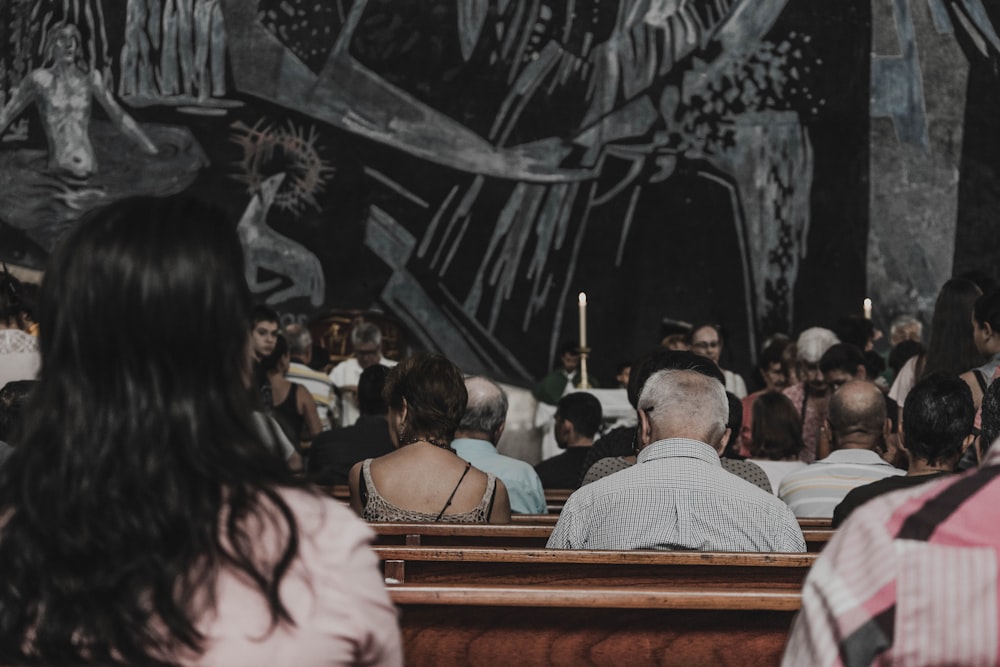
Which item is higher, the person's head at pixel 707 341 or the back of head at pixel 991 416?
the back of head at pixel 991 416

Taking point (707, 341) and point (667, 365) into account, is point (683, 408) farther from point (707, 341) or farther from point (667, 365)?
point (707, 341)

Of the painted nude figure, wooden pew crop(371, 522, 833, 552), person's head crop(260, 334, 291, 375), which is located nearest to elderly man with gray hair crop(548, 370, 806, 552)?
wooden pew crop(371, 522, 833, 552)

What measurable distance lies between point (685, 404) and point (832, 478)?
4.17 ft

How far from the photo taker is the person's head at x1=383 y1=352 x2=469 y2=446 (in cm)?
380

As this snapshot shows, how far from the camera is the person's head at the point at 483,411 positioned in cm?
439

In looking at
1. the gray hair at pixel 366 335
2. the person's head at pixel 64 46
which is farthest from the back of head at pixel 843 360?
the person's head at pixel 64 46

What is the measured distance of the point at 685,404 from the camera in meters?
3.16

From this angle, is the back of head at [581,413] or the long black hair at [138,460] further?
the back of head at [581,413]

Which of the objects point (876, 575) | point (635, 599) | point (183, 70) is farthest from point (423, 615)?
point (183, 70)

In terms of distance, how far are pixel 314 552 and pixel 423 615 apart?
2.89ft

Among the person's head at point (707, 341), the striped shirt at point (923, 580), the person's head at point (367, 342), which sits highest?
the striped shirt at point (923, 580)

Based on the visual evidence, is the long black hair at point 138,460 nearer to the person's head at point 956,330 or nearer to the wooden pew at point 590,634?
the wooden pew at point 590,634

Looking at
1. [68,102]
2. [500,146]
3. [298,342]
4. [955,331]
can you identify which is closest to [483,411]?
[955,331]

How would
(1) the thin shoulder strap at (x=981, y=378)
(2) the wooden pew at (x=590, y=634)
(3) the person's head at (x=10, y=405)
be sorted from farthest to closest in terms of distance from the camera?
(1) the thin shoulder strap at (x=981, y=378) → (3) the person's head at (x=10, y=405) → (2) the wooden pew at (x=590, y=634)
